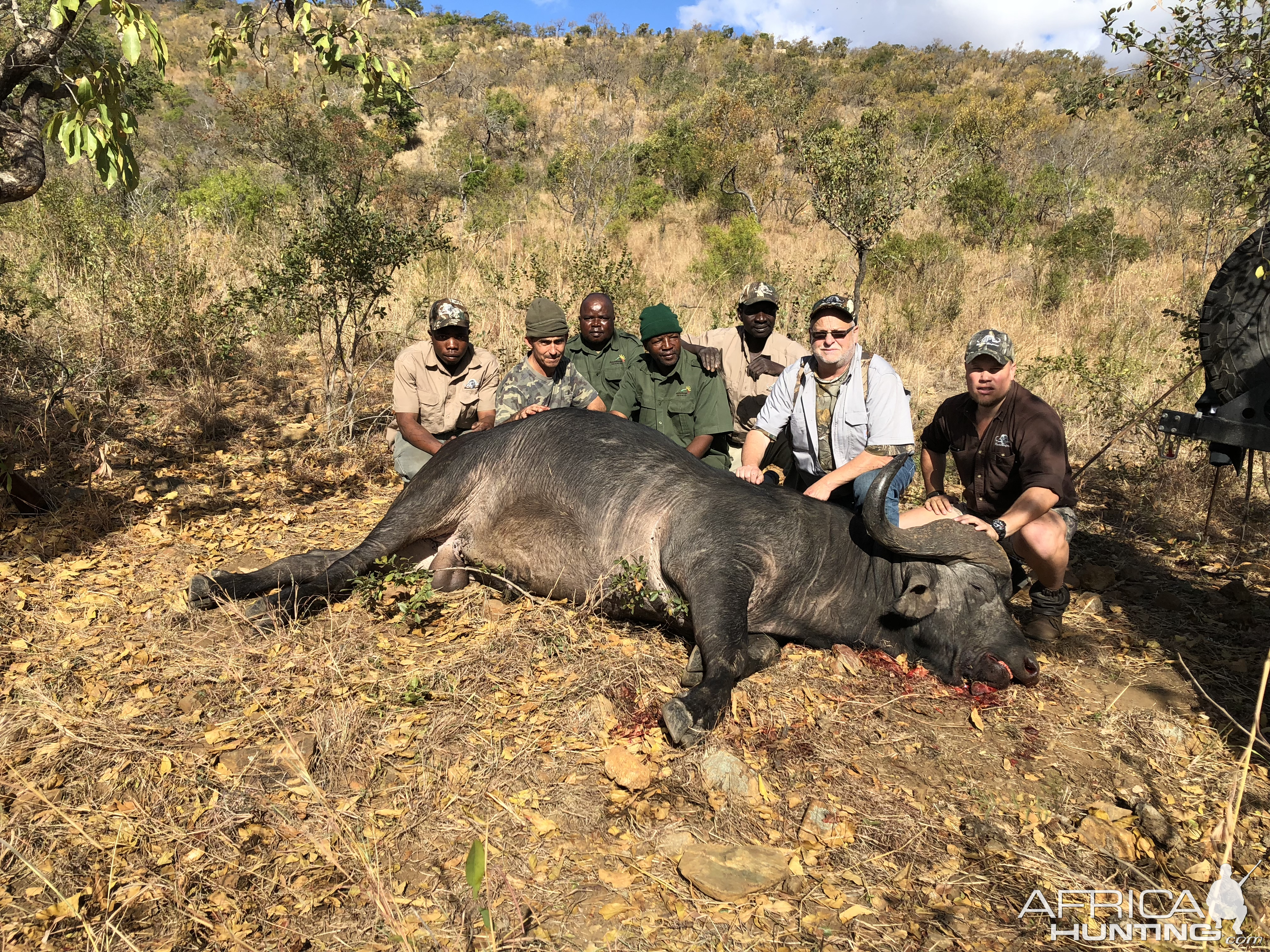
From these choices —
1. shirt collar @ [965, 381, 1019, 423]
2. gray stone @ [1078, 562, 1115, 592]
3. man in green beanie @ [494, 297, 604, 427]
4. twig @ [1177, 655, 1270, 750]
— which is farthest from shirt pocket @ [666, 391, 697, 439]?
twig @ [1177, 655, 1270, 750]

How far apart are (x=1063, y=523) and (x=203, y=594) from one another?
4956mm

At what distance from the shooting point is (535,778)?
3.04m

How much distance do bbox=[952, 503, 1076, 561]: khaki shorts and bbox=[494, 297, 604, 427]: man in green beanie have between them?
2879mm

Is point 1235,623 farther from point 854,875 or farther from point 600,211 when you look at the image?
point 600,211

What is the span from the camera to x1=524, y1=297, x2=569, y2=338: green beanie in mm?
5531

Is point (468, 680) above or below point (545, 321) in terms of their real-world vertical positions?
below

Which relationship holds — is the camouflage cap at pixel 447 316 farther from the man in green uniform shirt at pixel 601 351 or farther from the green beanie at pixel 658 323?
the green beanie at pixel 658 323

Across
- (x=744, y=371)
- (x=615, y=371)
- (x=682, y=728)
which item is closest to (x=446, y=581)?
(x=682, y=728)

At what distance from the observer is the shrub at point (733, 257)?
1221 centimetres

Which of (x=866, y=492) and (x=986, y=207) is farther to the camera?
(x=986, y=207)

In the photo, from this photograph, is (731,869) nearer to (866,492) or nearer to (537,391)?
(866,492)

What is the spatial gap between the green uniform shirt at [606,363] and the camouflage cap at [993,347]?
111 inches

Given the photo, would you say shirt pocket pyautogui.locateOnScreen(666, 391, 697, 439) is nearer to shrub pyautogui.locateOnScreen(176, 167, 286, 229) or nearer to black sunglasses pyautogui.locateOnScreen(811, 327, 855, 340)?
black sunglasses pyautogui.locateOnScreen(811, 327, 855, 340)

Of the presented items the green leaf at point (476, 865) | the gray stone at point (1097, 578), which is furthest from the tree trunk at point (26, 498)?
the gray stone at point (1097, 578)
